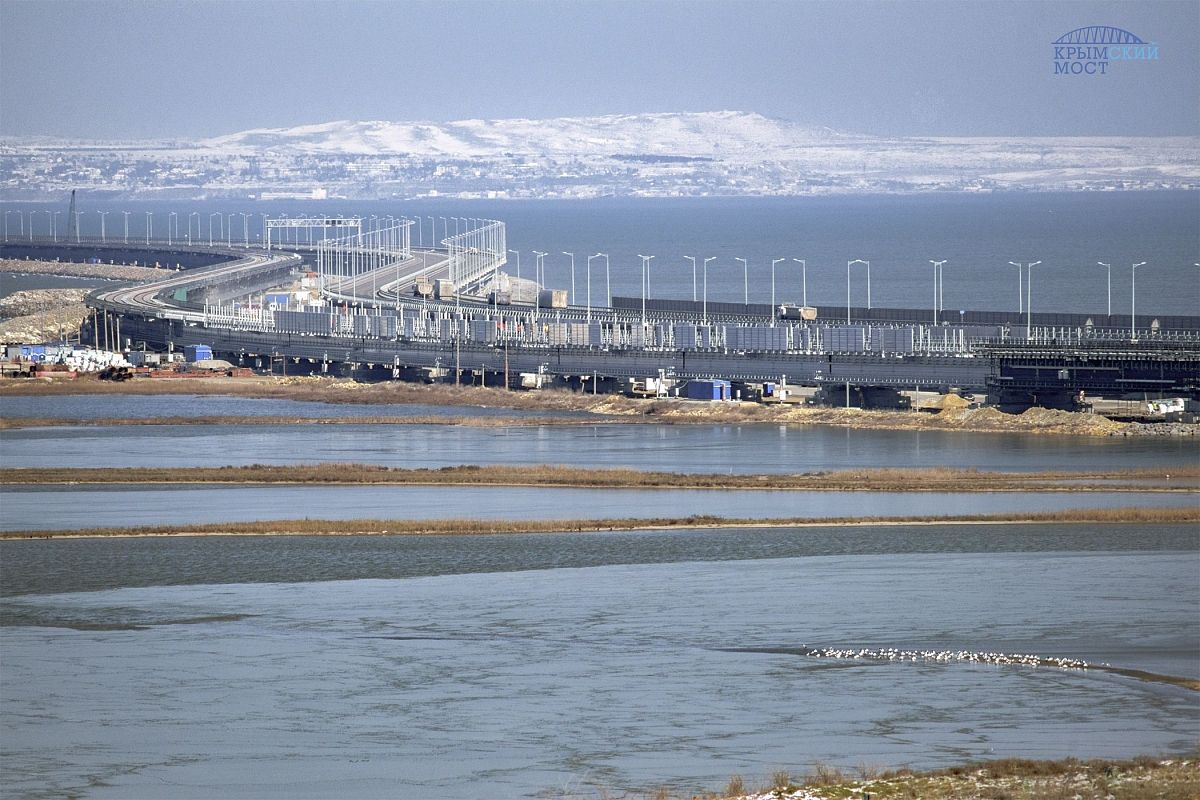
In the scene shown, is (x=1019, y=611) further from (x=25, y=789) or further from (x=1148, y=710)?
(x=25, y=789)

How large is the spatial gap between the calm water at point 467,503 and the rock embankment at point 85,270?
131603mm

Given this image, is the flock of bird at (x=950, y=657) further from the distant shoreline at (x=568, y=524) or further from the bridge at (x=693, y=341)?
the bridge at (x=693, y=341)

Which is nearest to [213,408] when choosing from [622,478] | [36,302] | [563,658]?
[622,478]

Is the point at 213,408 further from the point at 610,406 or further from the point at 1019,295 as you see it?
the point at 1019,295

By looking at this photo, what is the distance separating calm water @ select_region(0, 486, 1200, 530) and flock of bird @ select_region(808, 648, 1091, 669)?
16727 millimetres

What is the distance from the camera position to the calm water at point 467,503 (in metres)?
47.7

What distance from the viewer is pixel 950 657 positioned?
99.7ft

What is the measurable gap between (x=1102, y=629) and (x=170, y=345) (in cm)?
7940

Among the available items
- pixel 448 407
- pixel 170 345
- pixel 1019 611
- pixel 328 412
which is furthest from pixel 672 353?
pixel 1019 611

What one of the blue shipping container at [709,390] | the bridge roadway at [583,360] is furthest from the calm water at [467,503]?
the blue shipping container at [709,390]

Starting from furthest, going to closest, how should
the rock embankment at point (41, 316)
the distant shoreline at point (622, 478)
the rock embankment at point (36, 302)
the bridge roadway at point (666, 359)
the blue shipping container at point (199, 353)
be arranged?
the rock embankment at point (36, 302) < the rock embankment at point (41, 316) < the blue shipping container at point (199, 353) < the bridge roadway at point (666, 359) < the distant shoreline at point (622, 478)

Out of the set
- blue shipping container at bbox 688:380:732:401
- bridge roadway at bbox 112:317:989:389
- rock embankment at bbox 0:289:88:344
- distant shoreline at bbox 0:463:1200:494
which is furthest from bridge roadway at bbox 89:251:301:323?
distant shoreline at bbox 0:463:1200:494

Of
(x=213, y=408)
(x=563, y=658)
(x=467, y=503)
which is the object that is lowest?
(x=563, y=658)

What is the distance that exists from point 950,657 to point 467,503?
22.3 meters
